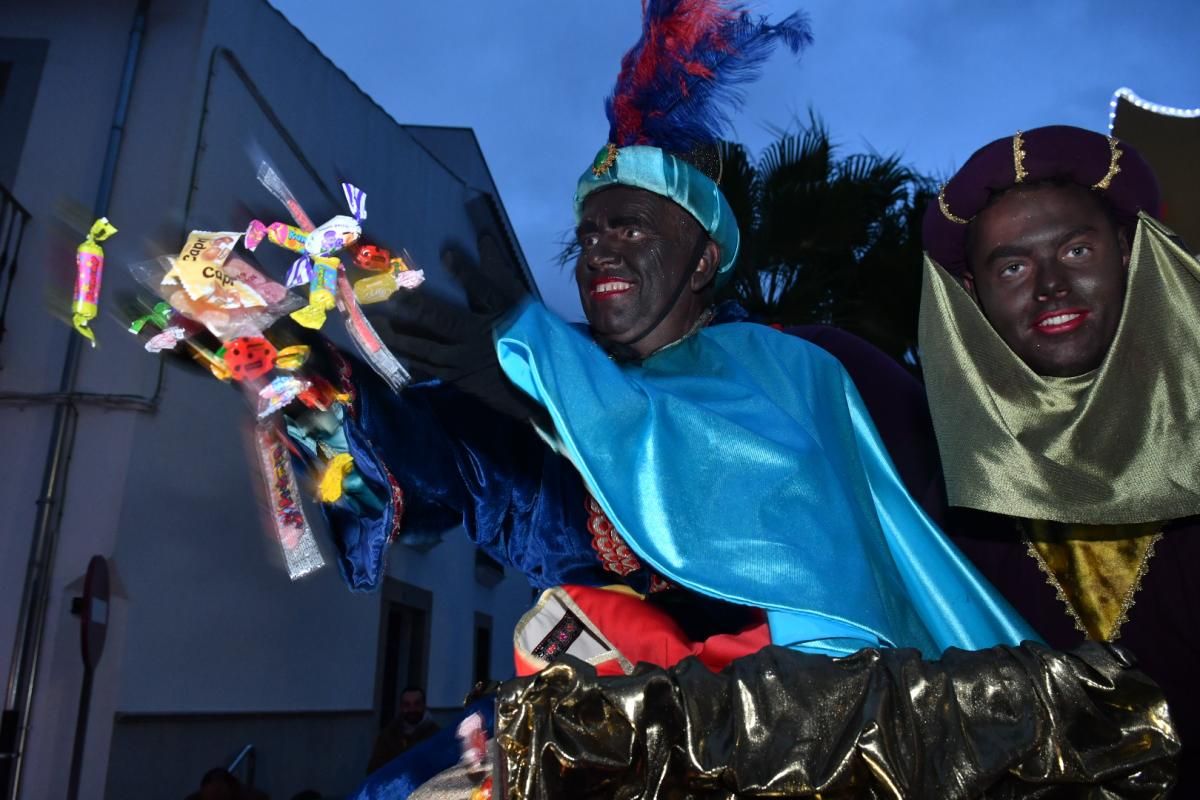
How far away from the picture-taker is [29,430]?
708 cm

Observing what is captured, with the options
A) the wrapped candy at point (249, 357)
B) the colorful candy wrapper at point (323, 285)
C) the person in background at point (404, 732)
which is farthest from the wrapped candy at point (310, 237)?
the person in background at point (404, 732)

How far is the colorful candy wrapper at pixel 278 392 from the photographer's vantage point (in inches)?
86.5

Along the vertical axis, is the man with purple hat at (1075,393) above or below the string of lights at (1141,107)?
below

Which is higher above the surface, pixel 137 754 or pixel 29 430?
pixel 29 430

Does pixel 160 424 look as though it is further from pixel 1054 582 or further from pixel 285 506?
pixel 1054 582

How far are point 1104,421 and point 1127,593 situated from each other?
386 mm

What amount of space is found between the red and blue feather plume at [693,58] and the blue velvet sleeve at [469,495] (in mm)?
792

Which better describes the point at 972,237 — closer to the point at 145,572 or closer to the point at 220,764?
the point at 145,572

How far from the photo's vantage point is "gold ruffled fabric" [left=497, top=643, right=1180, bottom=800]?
1.17 m

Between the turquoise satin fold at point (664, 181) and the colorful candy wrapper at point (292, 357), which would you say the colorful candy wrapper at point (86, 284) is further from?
the turquoise satin fold at point (664, 181)

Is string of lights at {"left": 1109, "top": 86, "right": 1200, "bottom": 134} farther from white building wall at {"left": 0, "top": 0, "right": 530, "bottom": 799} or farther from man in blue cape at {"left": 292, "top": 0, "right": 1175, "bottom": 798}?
white building wall at {"left": 0, "top": 0, "right": 530, "bottom": 799}

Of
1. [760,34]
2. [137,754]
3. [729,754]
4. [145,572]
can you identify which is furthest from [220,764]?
[729,754]

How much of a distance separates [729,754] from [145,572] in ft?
21.8

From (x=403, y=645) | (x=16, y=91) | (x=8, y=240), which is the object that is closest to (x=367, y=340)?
(x=8, y=240)
